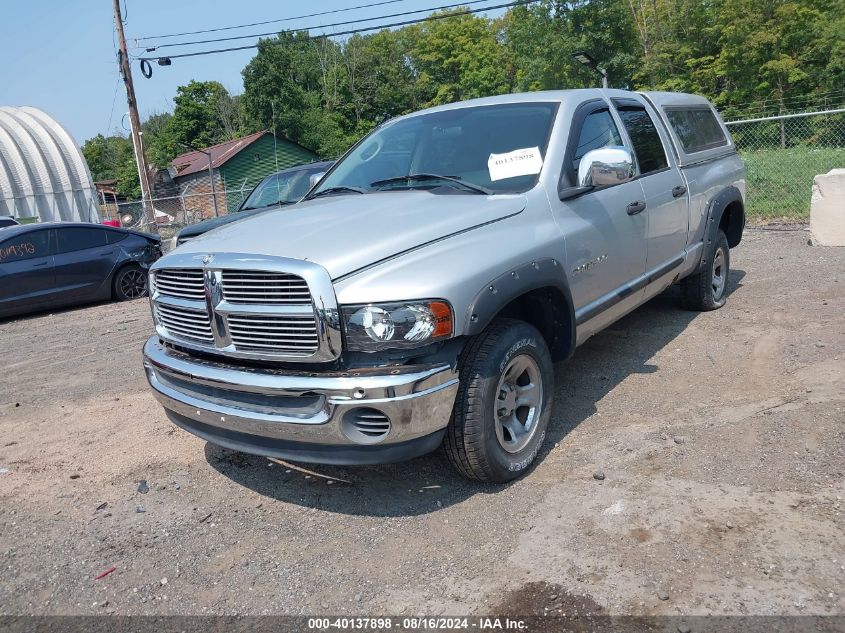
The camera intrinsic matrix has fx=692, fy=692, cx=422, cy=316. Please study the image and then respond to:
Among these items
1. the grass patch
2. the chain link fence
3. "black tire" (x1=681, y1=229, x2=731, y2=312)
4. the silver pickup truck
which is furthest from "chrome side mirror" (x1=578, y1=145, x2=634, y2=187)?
the grass patch

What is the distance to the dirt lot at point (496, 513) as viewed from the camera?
9.20 feet

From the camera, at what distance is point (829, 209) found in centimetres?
922

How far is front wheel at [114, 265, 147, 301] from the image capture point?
1119 cm

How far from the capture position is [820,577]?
2.68 m

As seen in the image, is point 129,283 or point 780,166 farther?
point 780,166

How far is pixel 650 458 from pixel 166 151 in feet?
169

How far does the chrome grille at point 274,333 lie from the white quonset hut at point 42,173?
95.2 feet

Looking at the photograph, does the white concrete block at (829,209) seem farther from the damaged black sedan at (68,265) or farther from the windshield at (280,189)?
the damaged black sedan at (68,265)

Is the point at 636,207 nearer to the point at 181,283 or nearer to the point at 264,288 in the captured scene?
the point at 264,288

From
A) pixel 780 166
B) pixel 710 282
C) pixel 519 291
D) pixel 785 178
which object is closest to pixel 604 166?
pixel 519 291

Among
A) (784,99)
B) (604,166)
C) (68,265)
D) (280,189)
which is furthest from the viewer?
(784,99)

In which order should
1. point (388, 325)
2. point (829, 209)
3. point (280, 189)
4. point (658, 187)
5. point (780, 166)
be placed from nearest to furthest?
point (388, 325) < point (658, 187) < point (829, 209) < point (280, 189) < point (780, 166)

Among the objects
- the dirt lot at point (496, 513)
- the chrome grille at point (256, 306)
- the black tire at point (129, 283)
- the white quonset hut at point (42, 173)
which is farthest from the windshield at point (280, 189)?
the white quonset hut at point (42, 173)

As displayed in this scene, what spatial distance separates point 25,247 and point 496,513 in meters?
9.63
